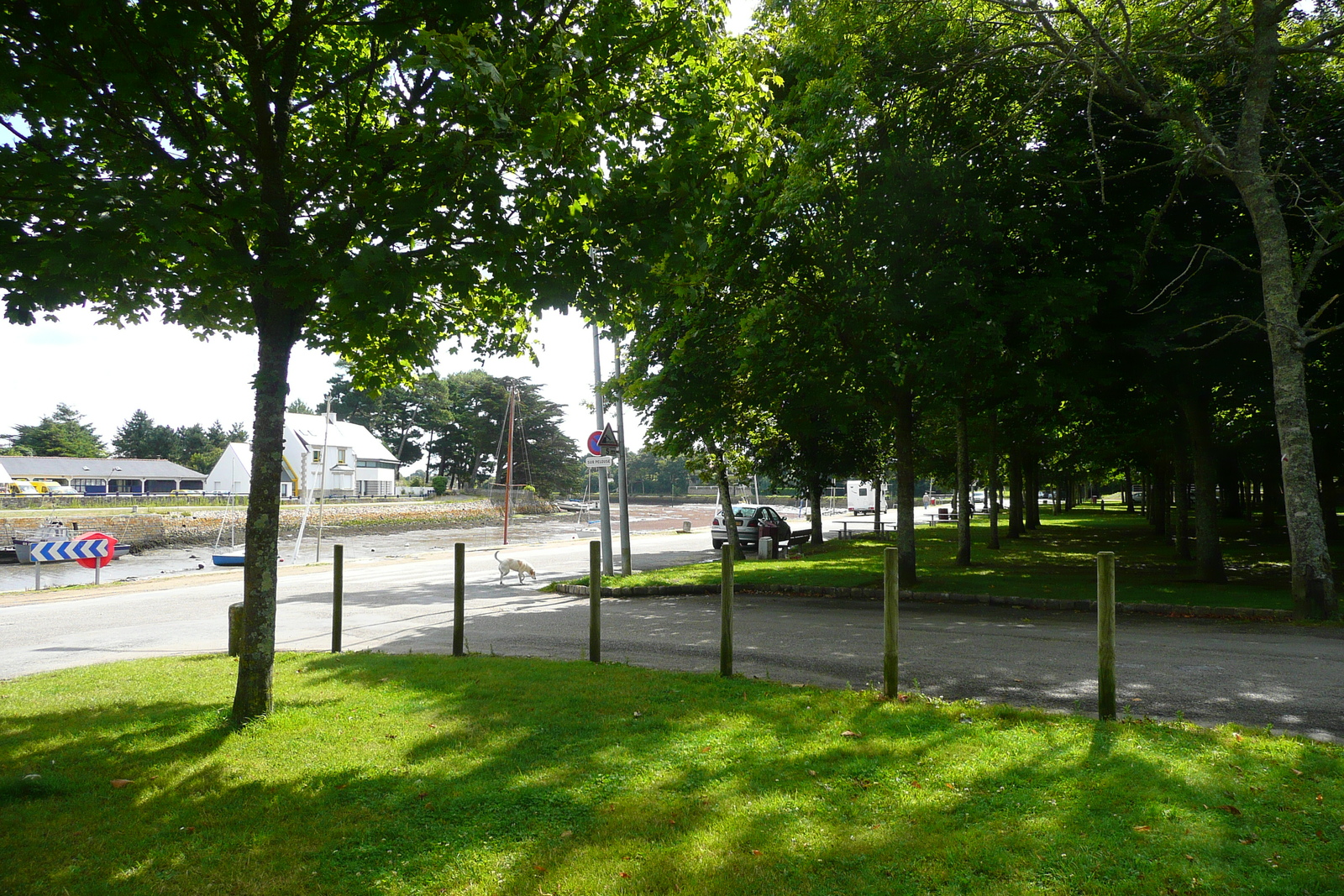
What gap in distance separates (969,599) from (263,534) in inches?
432

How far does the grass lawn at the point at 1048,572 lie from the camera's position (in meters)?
13.4

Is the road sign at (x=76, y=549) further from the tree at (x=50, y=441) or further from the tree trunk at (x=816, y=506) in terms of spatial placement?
the tree at (x=50, y=441)

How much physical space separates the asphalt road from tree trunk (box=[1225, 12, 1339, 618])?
1.32 meters

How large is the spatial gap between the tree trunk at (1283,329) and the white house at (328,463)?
166ft

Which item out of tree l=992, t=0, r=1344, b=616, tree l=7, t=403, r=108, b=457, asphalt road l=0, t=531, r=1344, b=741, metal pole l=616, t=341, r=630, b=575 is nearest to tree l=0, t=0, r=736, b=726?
asphalt road l=0, t=531, r=1344, b=741

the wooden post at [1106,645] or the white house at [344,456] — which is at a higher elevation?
the white house at [344,456]

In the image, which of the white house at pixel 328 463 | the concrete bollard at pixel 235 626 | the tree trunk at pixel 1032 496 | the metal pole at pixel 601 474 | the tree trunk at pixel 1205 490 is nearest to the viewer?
the concrete bollard at pixel 235 626

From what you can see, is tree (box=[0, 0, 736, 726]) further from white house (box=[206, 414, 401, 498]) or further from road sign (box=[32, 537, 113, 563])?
white house (box=[206, 414, 401, 498])

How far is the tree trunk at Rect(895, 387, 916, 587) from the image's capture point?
15047 mm

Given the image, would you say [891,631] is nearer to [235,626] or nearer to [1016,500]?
[235,626]

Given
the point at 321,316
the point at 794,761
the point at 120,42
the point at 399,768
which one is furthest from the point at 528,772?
the point at 120,42

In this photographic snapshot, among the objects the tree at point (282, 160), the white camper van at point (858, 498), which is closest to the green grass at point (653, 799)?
the tree at point (282, 160)

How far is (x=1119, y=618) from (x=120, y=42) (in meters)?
12.5

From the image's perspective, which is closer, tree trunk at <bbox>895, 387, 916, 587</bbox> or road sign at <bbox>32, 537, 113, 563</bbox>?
tree trunk at <bbox>895, 387, 916, 587</bbox>
